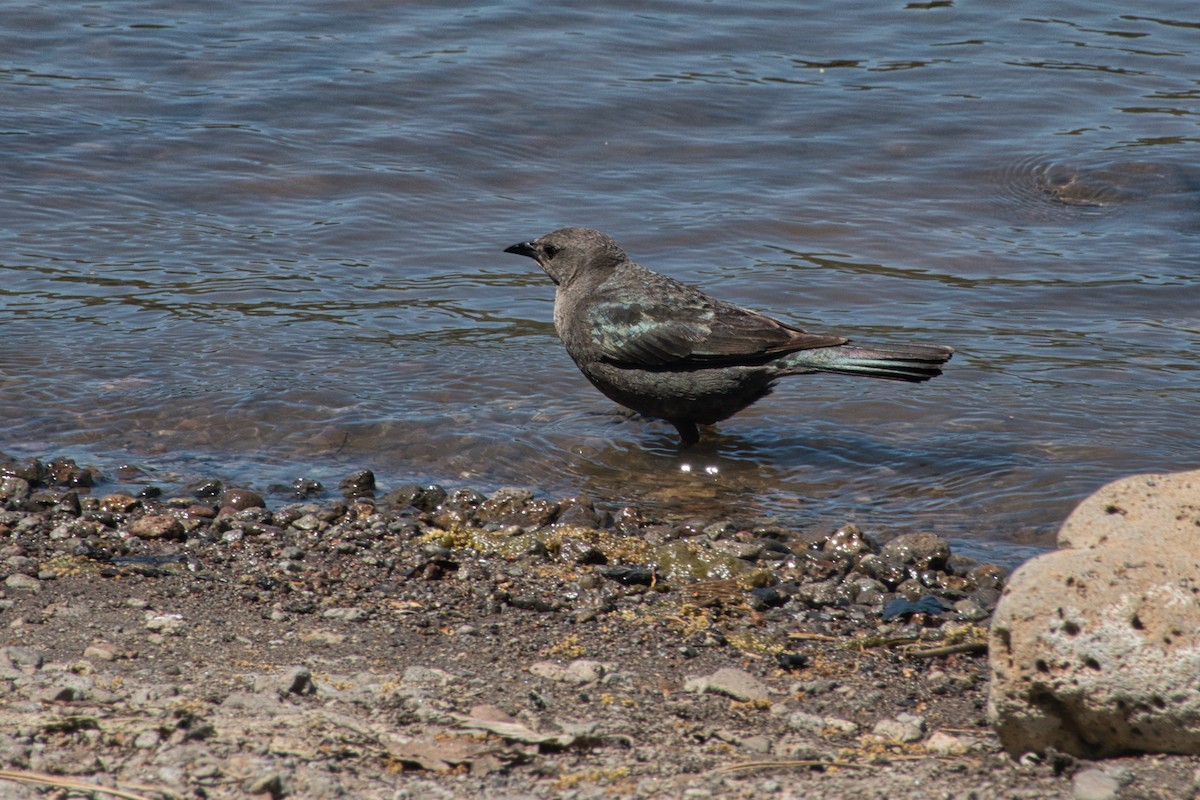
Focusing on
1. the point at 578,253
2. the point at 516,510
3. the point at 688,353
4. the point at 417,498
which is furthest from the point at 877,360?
the point at 417,498

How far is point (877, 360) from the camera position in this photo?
7152 millimetres

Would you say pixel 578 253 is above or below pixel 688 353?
above

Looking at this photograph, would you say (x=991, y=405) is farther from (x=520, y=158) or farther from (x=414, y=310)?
(x=520, y=158)

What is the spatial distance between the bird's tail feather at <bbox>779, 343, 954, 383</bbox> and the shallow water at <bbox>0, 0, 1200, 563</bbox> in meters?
0.42

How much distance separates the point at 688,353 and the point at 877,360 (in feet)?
3.26

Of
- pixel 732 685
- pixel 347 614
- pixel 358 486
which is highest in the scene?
pixel 732 685

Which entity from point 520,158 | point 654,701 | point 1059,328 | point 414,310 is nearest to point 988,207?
point 1059,328

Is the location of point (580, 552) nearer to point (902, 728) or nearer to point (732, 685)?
point (732, 685)

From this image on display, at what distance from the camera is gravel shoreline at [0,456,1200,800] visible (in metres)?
3.54

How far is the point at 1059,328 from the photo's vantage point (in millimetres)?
9023

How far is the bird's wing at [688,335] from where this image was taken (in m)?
7.39

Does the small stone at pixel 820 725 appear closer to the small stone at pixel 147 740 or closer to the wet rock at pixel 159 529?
the small stone at pixel 147 740

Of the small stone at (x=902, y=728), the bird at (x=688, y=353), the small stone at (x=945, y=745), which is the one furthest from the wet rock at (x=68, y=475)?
the small stone at (x=945, y=745)

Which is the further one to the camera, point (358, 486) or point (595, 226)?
point (595, 226)
